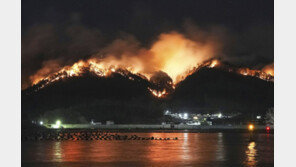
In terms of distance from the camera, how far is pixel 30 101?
19475 cm

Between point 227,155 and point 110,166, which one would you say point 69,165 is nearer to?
point 110,166

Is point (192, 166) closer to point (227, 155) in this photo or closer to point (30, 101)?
point (227, 155)

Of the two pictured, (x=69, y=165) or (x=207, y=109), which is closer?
(x=69, y=165)

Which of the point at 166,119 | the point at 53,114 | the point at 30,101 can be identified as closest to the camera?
the point at 53,114
